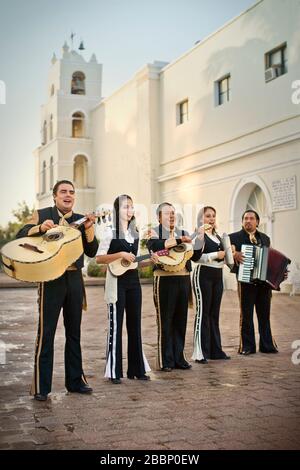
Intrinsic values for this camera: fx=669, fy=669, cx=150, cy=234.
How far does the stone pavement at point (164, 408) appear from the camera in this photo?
4.43 meters

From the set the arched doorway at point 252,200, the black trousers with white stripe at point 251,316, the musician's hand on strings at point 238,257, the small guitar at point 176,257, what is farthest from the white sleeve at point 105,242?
the arched doorway at point 252,200

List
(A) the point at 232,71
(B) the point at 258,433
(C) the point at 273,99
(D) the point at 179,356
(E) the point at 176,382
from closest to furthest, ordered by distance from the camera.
→ (B) the point at 258,433, (E) the point at 176,382, (D) the point at 179,356, (C) the point at 273,99, (A) the point at 232,71

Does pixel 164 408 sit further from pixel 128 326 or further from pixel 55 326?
pixel 128 326

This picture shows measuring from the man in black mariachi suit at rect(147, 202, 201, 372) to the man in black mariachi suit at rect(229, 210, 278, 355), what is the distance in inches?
52.7

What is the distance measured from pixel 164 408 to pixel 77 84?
31.8 meters

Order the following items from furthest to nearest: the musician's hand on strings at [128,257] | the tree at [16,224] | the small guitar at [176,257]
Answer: the tree at [16,224]
the small guitar at [176,257]
the musician's hand on strings at [128,257]

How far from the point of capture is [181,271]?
7.35 meters

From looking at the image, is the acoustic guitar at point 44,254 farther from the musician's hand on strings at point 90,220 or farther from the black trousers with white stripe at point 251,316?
the black trousers with white stripe at point 251,316

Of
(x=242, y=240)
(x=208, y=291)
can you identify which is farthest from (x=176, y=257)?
(x=242, y=240)

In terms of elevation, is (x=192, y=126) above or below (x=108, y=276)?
above

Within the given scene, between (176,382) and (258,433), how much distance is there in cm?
203

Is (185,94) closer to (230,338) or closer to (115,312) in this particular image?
(230,338)

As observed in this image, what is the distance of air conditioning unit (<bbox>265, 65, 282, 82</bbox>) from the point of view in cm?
1903
